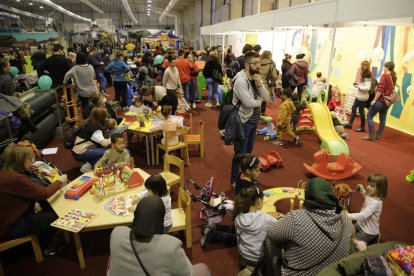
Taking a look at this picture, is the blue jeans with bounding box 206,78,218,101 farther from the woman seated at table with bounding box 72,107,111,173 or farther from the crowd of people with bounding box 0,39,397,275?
the woman seated at table with bounding box 72,107,111,173

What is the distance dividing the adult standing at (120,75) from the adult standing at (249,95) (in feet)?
16.0

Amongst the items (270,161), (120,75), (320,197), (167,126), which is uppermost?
(120,75)

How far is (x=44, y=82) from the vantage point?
6621mm

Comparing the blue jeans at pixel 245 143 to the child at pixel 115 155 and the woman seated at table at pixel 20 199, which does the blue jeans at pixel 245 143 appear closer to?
the child at pixel 115 155

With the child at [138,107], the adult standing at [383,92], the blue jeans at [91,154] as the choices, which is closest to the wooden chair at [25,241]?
the blue jeans at [91,154]

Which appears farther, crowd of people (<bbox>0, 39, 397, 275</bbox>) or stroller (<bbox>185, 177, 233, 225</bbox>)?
stroller (<bbox>185, 177, 233, 225</bbox>)

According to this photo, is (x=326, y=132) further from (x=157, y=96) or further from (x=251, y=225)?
(x=251, y=225)

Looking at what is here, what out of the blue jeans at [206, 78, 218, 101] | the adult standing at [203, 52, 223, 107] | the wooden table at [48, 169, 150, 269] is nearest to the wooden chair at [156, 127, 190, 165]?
the wooden table at [48, 169, 150, 269]

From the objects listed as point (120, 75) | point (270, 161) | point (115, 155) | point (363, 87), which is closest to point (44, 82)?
point (120, 75)

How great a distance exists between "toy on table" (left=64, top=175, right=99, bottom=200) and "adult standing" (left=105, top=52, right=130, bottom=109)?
5.09 meters

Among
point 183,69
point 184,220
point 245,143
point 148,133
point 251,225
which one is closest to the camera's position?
point 251,225

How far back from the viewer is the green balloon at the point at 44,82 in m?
6.61

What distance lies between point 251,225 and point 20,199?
85.0 inches

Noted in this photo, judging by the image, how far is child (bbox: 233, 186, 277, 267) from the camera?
2.64 meters
